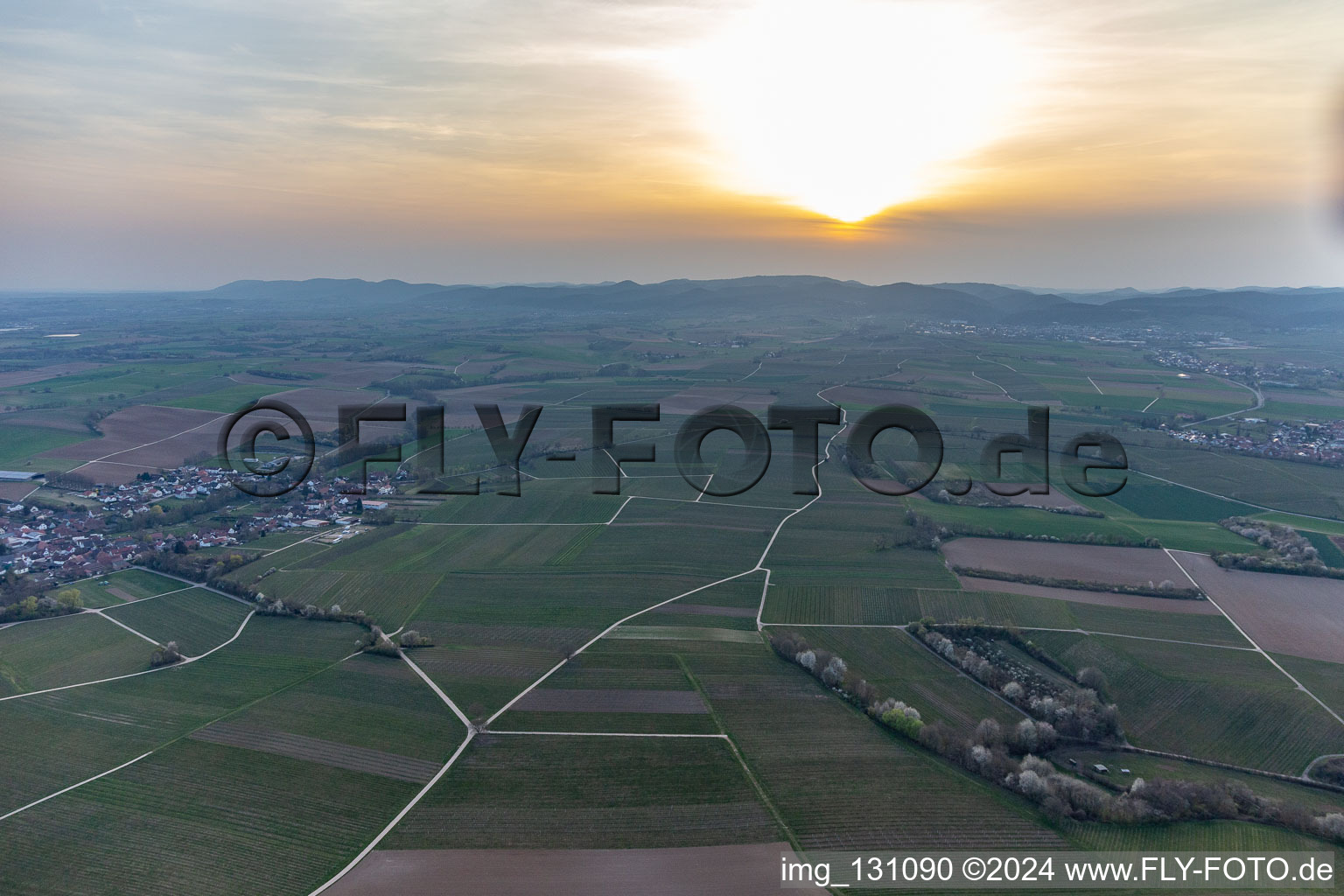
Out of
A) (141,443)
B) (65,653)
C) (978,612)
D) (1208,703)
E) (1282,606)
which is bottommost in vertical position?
(1208,703)

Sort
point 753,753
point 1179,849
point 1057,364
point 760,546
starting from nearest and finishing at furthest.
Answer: point 1179,849, point 753,753, point 760,546, point 1057,364

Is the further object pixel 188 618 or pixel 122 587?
pixel 122 587

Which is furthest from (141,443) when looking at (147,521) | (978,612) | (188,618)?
(978,612)

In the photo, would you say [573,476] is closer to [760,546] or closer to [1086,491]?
[760,546]

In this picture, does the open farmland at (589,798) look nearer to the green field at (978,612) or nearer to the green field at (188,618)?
the green field at (978,612)

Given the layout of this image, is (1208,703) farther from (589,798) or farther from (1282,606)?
(589,798)

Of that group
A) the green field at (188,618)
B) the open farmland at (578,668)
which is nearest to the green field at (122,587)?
the open farmland at (578,668)

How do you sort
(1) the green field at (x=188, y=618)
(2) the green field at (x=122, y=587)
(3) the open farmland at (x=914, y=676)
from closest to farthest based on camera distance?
(3) the open farmland at (x=914, y=676) < (1) the green field at (x=188, y=618) < (2) the green field at (x=122, y=587)

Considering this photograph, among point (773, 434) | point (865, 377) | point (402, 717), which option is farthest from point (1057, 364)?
point (402, 717)

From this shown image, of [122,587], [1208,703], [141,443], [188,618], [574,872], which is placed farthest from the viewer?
[141,443]
